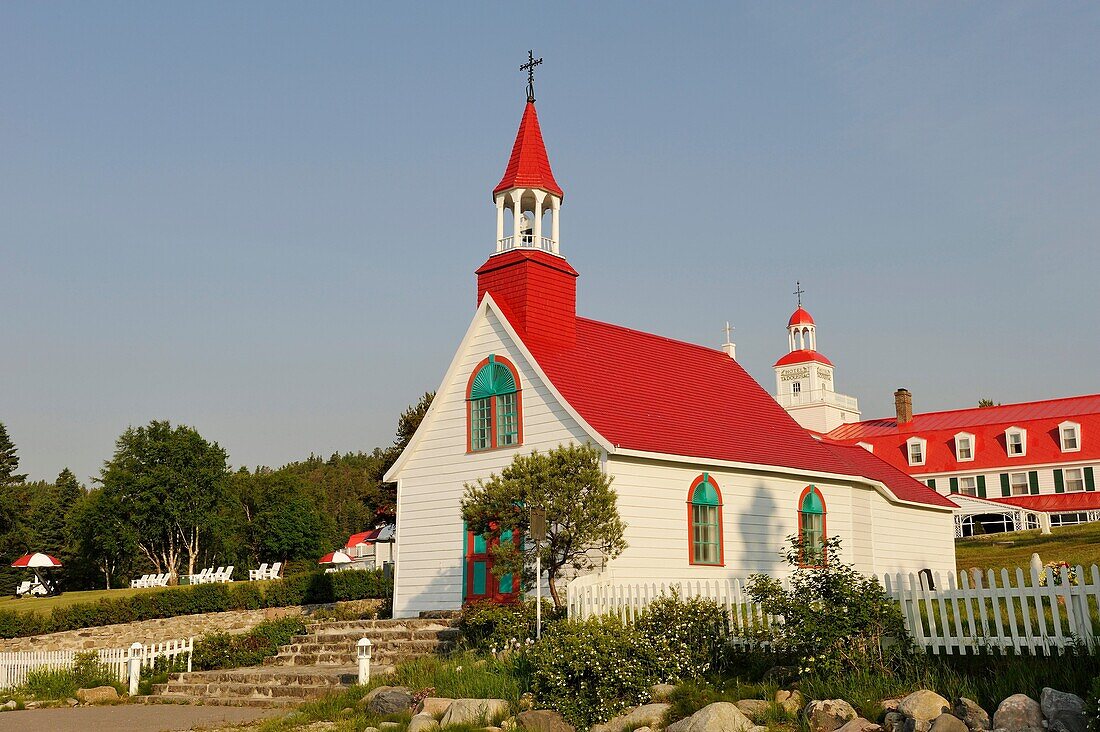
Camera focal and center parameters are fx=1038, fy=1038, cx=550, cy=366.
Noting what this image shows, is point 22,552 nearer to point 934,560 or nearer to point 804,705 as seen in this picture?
point 934,560

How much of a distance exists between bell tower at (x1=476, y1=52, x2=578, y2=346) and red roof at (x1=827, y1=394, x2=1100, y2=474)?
32973 millimetres

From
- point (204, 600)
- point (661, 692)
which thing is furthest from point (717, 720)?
point (204, 600)

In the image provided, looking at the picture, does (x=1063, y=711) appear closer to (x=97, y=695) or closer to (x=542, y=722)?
(x=542, y=722)

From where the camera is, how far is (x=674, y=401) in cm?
2573

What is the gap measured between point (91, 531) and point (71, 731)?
52.7m

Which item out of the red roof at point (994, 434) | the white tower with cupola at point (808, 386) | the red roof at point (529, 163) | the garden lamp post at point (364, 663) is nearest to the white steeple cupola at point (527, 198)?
the red roof at point (529, 163)

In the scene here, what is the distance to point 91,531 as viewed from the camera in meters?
63.7

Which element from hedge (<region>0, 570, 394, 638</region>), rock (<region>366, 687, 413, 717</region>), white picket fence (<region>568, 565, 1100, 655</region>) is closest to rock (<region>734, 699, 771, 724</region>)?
white picket fence (<region>568, 565, 1100, 655</region>)

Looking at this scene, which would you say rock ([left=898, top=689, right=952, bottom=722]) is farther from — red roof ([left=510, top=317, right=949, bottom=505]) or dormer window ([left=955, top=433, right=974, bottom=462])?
dormer window ([left=955, top=433, right=974, bottom=462])

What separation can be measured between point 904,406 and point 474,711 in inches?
2083

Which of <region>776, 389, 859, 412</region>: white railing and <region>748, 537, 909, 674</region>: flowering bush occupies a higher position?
<region>776, 389, 859, 412</region>: white railing

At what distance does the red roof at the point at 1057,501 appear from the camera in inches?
2053

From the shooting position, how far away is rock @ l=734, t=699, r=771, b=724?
12.1m

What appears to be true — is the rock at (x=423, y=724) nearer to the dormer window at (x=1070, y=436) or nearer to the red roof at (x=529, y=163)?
the red roof at (x=529, y=163)
